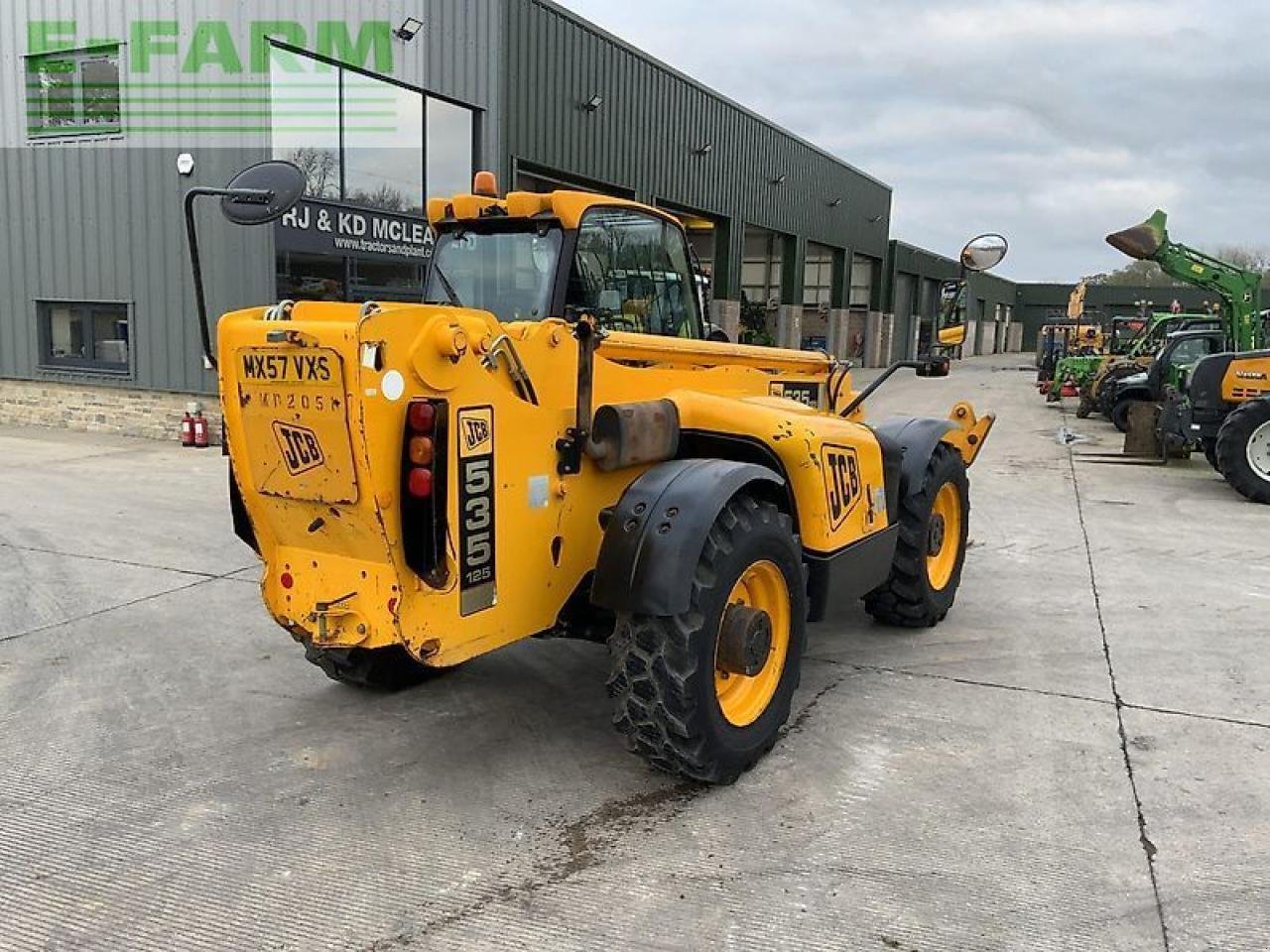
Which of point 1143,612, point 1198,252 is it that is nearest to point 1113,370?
point 1198,252

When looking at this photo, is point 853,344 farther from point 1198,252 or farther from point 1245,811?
point 1245,811

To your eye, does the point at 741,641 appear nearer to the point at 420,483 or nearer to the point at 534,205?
the point at 420,483

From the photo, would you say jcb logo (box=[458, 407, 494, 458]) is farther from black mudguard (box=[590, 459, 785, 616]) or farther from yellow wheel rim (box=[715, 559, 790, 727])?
yellow wheel rim (box=[715, 559, 790, 727])

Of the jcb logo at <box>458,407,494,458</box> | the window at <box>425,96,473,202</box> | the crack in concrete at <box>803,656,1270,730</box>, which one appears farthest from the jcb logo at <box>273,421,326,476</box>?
the window at <box>425,96,473,202</box>

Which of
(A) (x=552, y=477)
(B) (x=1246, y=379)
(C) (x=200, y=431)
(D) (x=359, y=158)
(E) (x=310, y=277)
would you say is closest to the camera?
(A) (x=552, y=477)

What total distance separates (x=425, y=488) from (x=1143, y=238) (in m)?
14.8

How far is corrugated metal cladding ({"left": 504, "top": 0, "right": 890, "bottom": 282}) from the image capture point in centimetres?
1571

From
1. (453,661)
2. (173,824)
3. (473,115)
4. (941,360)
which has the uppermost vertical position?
(473,115)

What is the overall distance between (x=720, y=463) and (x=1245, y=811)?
2.28m

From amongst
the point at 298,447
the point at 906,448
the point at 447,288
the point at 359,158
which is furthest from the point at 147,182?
the point at 298,447

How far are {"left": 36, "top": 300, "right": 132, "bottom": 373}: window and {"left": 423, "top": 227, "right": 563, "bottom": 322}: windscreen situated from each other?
33.8ft

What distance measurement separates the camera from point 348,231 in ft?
43.1

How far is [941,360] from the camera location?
5.45 m

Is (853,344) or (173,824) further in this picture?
(853,344)
